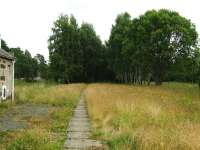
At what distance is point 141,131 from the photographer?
10773mm

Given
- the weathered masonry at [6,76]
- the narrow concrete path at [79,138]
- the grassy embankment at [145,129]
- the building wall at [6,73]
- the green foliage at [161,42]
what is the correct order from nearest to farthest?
the grassy embankment at [145,129], the narrow concrete path at [79,138], the weathered masonry at [6,76], the building wall at [6,73], the green foliage at [161,42]

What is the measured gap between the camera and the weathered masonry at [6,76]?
27859 mm

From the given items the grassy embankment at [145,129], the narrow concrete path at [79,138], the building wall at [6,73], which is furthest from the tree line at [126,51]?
the narrow concrete path at [79,138]

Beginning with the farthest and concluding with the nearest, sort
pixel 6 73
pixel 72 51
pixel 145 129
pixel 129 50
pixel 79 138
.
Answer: pixel 72 51 < pixel 129 50 < pixel 6 73 < pixel 79 138 < pixel 145 129

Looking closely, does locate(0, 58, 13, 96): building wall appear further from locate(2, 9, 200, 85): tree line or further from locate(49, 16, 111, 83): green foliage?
locate(49, 16, 111, 83): green foliage

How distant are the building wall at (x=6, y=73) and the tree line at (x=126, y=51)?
96.4 feet

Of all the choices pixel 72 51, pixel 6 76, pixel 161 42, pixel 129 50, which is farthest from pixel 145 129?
pixel 72 51

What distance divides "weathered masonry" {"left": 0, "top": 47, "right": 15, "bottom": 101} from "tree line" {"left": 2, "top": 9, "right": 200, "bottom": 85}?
29.5 meters

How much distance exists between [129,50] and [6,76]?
35.3m

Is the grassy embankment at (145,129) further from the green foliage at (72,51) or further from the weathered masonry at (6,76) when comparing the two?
the green foliage at (72,51)

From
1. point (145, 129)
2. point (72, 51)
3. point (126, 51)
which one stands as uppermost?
point (72, 51)

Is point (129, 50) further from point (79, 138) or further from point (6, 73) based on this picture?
point (79, 138)

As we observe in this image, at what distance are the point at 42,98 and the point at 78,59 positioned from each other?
165 ft

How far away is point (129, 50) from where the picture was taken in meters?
63.0
